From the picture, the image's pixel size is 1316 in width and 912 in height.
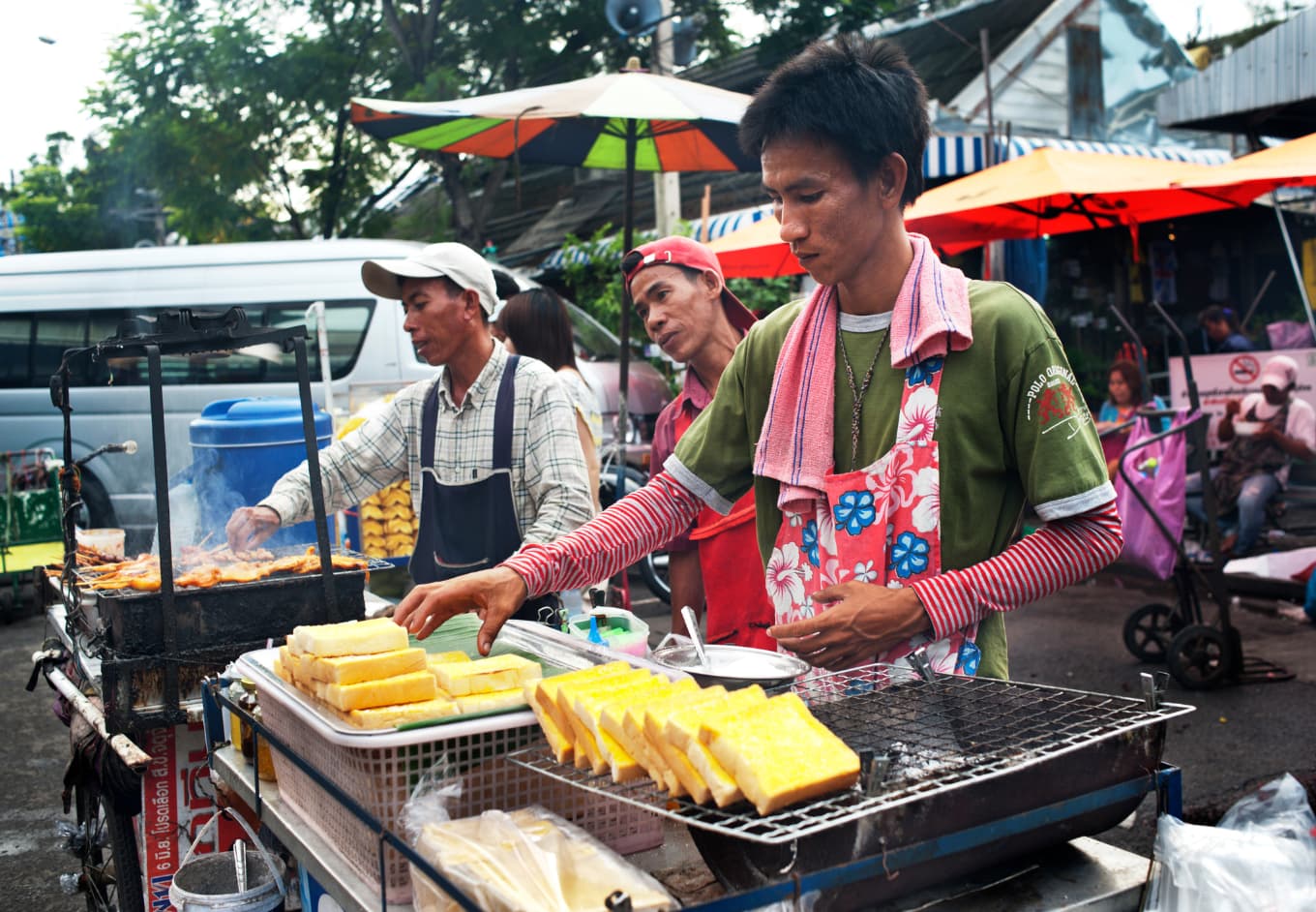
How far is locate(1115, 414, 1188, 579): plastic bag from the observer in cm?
636

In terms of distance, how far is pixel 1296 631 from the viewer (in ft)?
23.9

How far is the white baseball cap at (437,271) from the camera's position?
356cm

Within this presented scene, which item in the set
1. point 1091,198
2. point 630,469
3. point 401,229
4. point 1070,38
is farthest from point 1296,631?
point 401,229

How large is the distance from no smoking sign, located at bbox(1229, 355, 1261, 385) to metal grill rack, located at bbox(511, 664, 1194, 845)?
8.73m

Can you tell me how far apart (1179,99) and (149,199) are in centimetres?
2538

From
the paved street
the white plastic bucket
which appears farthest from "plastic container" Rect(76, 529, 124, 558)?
the white plastic bucket

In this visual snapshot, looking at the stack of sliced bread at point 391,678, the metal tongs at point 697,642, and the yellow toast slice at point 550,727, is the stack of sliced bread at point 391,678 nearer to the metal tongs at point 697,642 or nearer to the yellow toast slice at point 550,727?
the yellow toast slice at point 550,727

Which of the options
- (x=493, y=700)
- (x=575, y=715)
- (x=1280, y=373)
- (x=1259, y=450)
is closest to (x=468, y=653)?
(x=493, y=700)

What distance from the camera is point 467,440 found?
3.60 metres

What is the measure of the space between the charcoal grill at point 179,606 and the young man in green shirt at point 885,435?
1.14 m

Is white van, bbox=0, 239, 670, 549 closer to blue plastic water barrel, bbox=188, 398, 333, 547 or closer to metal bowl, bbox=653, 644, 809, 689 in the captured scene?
blue plastic water barrel, bbox=188, 398, 333, 547

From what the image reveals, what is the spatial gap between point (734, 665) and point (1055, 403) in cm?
69

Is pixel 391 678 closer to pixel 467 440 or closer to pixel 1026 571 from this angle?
pixel 1026 571

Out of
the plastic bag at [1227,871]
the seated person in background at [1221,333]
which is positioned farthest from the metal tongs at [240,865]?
the seated person in background at [1221,333]
